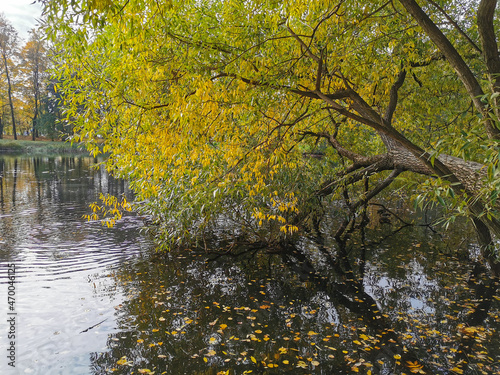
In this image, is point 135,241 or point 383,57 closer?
point 383,57

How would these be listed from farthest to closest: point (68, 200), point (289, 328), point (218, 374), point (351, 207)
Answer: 1. point (68, 200)
2. point (351, 207)
3. point (289, 328)
4. point (218, 374)

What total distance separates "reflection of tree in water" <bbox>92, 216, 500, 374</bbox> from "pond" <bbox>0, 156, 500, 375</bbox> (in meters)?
0.03

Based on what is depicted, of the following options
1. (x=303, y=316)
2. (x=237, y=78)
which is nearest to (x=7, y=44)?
(x=237, y=78)

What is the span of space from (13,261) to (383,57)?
30.9 feet

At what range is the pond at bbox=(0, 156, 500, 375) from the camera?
4938 millimetres

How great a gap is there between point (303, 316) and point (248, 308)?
94 centimetres

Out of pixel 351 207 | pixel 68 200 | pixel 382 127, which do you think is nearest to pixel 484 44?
pixel 382 127

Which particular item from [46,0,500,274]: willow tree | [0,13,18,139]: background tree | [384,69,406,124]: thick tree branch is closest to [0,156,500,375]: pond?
[46,0,500,274]: willow tree

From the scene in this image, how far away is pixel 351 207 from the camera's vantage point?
10555 millimetres

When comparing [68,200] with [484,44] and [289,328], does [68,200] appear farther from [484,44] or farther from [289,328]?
[484,44]

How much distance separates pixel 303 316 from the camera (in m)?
6.28

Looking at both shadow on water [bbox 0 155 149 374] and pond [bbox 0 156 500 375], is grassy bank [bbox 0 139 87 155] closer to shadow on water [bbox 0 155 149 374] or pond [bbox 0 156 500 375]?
shadow on water [bbox 0 155 149 374]

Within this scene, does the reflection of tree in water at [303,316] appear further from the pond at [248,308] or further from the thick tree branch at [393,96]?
the thick tree branch at [393,96]

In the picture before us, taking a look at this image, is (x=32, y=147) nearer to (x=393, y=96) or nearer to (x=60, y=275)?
(x=60, y=275)
